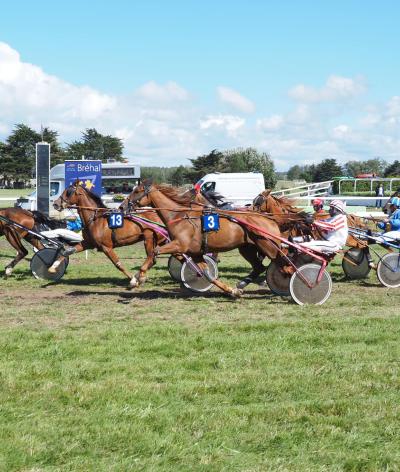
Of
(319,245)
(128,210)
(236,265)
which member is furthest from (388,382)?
(236,265)

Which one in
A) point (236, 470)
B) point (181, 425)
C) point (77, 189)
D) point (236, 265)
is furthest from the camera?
point (236, 265)

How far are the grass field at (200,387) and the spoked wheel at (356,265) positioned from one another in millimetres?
2736

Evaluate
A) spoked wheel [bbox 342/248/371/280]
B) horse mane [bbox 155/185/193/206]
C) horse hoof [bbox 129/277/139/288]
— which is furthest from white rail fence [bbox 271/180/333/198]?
horse hoof [bbox 129/277/139/288]

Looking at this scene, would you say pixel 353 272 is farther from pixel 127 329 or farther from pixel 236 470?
pixel 236 470

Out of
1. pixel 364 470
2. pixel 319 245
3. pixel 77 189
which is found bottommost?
pixel 364 470

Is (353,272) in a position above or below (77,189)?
below

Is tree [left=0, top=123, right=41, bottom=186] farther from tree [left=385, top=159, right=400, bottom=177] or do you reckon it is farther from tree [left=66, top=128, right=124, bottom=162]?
tree [left=385, top=159, right=400, bottom=177]

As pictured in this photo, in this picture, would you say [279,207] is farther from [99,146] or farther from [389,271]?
[99,146]

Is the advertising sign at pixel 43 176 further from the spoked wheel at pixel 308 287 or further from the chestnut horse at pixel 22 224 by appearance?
the spoked wheel at pixel 308 287

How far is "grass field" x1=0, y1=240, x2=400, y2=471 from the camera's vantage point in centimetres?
443

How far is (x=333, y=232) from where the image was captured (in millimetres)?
10875

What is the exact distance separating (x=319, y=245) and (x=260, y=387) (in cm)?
497

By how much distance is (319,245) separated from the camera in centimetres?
1055

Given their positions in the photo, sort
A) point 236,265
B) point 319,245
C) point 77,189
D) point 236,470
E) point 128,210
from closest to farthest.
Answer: point 236,470 < point 319,245 < point 128,210 < point 77,189 < point 236,265
